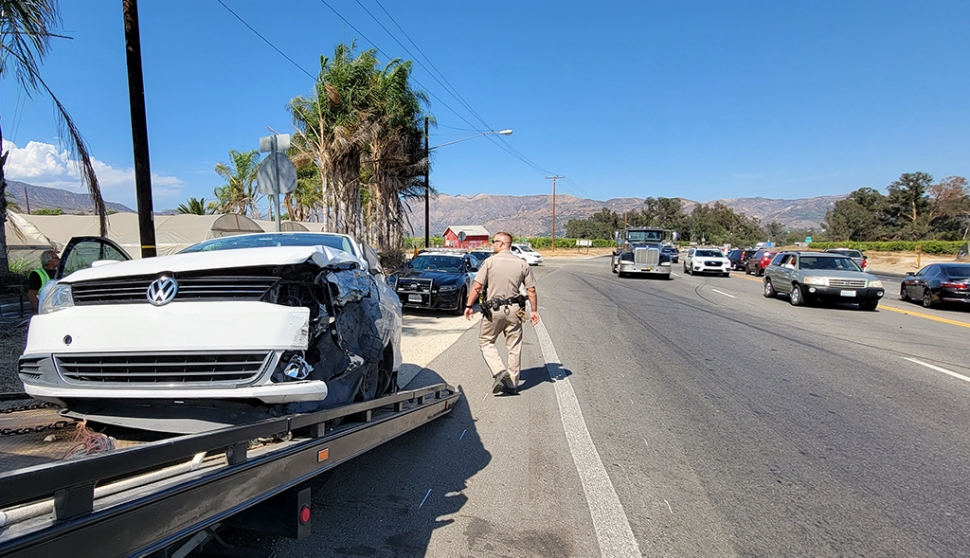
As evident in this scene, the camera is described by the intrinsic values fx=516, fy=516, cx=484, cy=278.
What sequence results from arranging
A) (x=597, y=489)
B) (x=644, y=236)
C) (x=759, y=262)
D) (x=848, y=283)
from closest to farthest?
1. (x=597, y=489)
2. (x=848, y=283)
3. (x=644, y=236)
4. (x=759, y=262)

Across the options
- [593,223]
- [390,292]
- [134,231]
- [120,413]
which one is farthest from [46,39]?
[593,223]

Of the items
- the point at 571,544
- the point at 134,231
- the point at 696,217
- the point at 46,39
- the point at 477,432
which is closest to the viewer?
the point at 571,544

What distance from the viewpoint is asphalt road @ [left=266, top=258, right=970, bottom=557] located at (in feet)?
10.4

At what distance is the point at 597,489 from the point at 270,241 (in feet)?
12.6

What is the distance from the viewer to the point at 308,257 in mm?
2912

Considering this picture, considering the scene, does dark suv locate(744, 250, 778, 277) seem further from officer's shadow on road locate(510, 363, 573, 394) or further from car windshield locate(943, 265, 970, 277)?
officer's shadow on road locate(510, 363, 573, 394)

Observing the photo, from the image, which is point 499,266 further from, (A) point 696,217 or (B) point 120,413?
(A) point 696,217

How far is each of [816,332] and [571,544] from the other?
10.0m

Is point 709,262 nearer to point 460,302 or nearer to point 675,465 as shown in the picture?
point 460,302

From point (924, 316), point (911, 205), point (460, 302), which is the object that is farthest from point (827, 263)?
point (911, 205)

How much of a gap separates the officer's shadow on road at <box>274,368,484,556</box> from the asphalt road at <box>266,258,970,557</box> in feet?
0.04

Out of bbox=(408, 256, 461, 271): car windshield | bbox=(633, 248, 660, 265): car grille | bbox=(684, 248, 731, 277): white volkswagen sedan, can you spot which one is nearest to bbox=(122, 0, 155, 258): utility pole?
bbox=(408, 256, 461, 271): car windshield

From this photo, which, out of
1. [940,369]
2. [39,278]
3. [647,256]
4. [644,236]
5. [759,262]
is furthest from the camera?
[759,262]

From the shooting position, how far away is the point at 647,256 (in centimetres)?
2567
